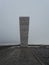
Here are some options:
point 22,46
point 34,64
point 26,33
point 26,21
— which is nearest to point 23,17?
point 26,21

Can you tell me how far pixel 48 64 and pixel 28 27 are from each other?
21.4 feet

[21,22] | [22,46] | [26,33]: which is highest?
[21,22]

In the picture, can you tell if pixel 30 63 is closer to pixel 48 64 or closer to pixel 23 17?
pixel 48 64

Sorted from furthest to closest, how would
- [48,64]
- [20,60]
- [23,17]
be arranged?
1. [23,17]
2. [20,60]
3. [48,64]

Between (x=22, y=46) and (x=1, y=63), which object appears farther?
(x=22, y=46)

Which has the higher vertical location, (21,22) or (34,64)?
(21,22)

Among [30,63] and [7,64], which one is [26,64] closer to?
[30,63]

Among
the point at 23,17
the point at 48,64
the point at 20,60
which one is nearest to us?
the point at 48,64

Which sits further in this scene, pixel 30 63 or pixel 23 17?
pixel 23 17

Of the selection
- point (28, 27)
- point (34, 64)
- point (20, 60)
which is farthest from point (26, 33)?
point (34, 64)

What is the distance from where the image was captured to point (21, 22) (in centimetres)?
1494

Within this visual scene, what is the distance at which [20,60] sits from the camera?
400 inches

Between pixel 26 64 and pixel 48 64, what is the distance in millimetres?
1178

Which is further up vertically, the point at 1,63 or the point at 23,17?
the point at 23,17
